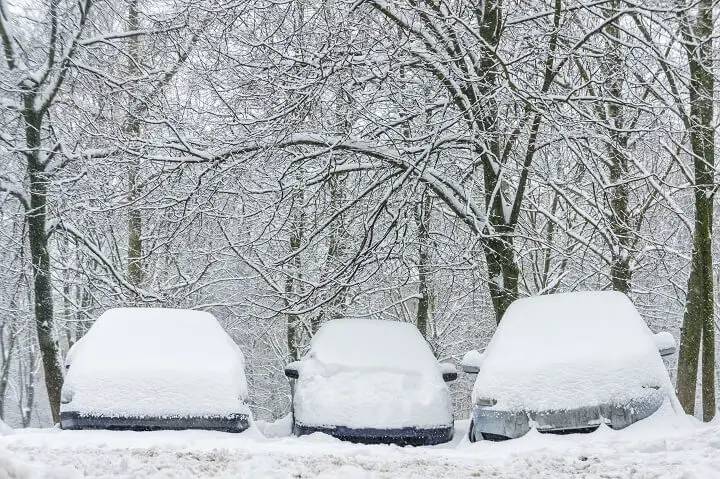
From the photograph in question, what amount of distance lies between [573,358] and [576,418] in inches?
22.3

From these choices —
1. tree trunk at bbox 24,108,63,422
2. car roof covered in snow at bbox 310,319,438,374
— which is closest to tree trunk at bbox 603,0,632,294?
car roof covered in snow at bbox 310,319,438,374

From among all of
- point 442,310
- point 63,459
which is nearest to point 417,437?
point 63,459

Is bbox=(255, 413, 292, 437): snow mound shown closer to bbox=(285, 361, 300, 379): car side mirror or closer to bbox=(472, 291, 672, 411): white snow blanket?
bbox=(285, 361, 300, 379): car side mirror

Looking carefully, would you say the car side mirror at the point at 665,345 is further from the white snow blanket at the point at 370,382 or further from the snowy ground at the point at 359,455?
the white snow blanket at the point at 370,382

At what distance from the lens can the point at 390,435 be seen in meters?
7.46

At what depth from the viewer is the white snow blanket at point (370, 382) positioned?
24.9ft

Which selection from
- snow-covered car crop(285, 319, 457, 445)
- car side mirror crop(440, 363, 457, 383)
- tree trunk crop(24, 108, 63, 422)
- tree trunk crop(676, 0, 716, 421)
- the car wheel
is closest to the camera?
the car wheel

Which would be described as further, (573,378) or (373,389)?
(373,389)

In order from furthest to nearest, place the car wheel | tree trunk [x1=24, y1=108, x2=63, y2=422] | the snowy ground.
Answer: tree trunk [x1=24, y1=108, x2=63, y2=422] → the car wheel → the snowy ground

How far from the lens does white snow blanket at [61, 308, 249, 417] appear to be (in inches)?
289

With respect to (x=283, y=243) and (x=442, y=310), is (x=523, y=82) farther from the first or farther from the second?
(x=442, y=310)

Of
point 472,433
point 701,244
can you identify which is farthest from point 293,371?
point 701,244

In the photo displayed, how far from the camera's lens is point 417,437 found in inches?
297

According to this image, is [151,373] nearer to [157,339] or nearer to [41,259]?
[157,339]
